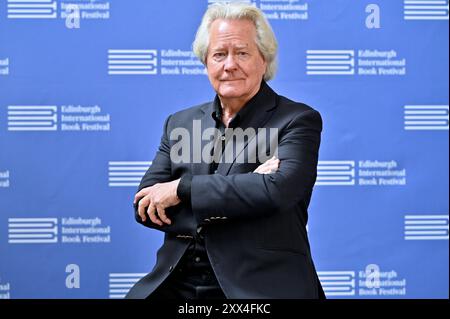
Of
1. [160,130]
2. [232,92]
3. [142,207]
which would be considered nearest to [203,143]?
[232,92]

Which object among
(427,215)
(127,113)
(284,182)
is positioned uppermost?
(127,113)

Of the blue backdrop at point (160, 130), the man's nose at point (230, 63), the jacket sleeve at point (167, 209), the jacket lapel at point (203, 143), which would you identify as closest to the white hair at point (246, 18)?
the man's nose at point (230, 63)

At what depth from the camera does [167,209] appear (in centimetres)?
233

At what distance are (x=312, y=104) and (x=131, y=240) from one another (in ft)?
4.11

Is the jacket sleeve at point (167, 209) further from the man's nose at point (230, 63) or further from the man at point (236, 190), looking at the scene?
the man's nose at point (230, 63)

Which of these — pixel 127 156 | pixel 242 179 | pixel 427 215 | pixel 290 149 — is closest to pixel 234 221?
pixel 242 179

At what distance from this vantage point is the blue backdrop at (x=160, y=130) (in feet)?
11.8

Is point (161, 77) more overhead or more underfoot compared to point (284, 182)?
more overhead

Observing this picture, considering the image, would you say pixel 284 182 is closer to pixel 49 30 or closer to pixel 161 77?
pixel 161 77

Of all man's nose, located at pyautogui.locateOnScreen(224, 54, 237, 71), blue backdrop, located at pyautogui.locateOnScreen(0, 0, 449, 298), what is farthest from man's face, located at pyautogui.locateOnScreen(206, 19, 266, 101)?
blue backdrop, located at pyautogui.locateOnScreen(0, 0, 449, 298)

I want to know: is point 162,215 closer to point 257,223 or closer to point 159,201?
point 159,201

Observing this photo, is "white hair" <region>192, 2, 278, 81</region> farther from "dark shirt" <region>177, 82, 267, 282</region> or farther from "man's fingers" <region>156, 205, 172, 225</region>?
"man's fingers" <region>156, 205, 172, 225</region>

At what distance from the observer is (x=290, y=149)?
Result: 2.28 m

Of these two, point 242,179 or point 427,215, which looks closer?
point 242,179
